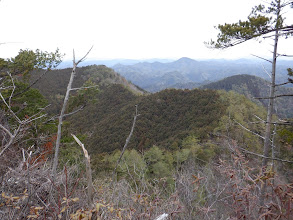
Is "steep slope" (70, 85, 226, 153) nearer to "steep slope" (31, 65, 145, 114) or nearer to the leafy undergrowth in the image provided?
"steep slope" (31, 65, 145, 114)

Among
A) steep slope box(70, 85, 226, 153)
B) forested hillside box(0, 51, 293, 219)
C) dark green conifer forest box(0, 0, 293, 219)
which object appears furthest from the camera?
steep slope box(70, 85, 226, 153)

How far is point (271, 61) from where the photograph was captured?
409 centimetres

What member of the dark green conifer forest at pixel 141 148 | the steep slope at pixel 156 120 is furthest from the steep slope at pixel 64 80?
the steep slope at pixel 156 120

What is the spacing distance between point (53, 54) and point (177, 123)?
1762 cm

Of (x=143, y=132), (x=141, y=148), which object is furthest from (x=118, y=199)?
(x=143, y=132)

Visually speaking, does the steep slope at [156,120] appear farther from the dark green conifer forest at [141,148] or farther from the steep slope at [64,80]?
the steep slope at [64,80]

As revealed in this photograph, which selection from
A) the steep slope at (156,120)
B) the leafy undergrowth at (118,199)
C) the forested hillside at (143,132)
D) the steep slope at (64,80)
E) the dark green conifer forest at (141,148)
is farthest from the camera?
the steep slope at (64,80)

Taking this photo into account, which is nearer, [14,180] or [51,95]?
[14,180]

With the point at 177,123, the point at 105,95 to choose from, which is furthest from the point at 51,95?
the point at 177,123

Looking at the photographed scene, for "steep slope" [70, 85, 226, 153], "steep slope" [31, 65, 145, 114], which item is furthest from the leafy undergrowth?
"steep slope" [31, 65, 145, 114]

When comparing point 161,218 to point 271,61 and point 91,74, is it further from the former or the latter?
point 91,74

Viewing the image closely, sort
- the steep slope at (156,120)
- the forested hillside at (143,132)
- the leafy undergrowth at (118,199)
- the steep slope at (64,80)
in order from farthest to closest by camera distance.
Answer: the steep slope at (64,80) < the steep slope at (156,120) < the forested hillside at (143,132) < the leafy undergrowth at (118,199)

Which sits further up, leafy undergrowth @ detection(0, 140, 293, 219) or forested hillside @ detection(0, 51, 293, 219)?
leafy undergrowth @ detection(0, 140, 293, 219)

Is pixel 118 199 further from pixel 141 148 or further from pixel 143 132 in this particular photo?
pixel 143 132
